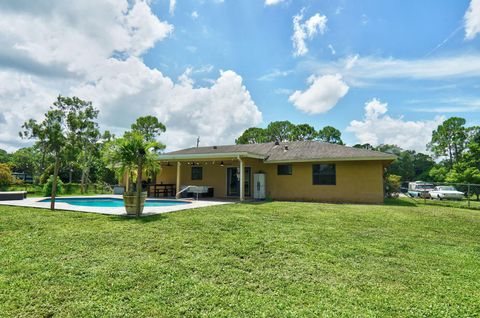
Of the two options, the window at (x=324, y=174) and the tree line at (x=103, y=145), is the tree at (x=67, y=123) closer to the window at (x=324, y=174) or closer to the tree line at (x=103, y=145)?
the tree line at (x=103, y=145)

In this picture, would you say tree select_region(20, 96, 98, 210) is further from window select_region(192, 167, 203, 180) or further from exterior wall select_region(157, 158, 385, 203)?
exterior wall select_region(157, 158, 385, 203)

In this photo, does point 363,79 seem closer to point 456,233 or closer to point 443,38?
point 443,38

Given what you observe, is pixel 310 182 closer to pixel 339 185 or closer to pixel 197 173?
pixel 339 185

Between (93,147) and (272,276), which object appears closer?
(272,276)

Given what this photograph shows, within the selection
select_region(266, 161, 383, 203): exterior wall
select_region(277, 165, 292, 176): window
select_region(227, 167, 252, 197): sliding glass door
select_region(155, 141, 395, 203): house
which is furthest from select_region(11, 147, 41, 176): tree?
select_region(266, 161, 383, 203): exterior wall

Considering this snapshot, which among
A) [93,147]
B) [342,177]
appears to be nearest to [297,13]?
[342,177]

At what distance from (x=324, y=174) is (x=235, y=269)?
11301 millimetres

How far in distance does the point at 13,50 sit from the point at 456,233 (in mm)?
16845

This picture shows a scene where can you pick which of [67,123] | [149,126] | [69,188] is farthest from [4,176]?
[149,126]

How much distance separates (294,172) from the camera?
1510 cm

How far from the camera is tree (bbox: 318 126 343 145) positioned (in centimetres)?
4225

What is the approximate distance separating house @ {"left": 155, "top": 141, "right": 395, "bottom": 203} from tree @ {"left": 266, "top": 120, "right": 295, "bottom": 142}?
2198 cm

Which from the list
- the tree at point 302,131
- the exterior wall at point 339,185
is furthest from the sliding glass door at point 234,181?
the tree at point 302,131

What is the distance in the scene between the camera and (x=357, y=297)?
3.23 meters
